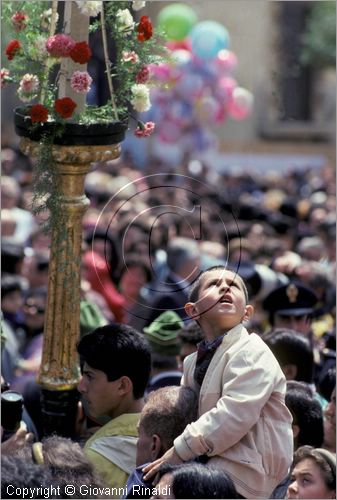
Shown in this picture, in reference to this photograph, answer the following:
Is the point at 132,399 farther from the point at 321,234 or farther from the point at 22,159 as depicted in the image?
the point at 22,159

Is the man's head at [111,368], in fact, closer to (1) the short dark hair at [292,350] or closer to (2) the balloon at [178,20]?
(1) the short dark hair at [292,350]

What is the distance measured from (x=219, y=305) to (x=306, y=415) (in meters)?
0.79

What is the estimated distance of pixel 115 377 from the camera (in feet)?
11.5

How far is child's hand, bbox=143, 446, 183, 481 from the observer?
2941mm

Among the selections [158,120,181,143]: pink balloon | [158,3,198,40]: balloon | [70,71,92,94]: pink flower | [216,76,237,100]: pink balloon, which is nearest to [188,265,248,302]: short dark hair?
[70,71,92,94]: pink flower

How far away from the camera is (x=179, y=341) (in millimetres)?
4504

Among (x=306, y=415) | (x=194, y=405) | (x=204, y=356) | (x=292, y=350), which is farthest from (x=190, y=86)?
(x=194, y=405)

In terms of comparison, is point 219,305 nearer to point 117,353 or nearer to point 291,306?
point 117,353

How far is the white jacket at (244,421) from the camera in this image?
2.96 meters

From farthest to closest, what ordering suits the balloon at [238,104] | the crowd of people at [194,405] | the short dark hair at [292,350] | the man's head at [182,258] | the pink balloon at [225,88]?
the balloon at [238,104] → the pink balloon at [225,88] → the man's head at [182,258] → the short dark hair at [292,350] → the crowd of people at [194,405]

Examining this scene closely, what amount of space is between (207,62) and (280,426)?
10.0 meters

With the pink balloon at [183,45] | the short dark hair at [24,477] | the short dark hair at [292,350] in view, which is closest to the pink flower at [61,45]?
the short dark hair at [24,477]

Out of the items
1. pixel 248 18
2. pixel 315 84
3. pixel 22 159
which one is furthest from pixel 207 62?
pixel 315 84

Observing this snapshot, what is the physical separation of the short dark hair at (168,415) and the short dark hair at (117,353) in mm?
372
